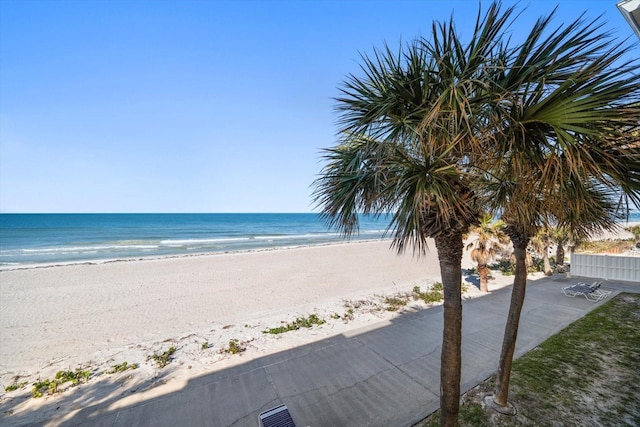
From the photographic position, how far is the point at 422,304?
925 centimetres

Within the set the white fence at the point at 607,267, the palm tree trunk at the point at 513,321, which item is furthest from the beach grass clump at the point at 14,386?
the white fence at the point at 607,267

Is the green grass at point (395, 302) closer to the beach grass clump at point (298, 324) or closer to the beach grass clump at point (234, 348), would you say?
the beach grass clump at point (298, 324)

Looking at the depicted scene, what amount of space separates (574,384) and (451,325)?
3622 millimetres

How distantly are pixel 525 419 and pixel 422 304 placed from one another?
5.59 m

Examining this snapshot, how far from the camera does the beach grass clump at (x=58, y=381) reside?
16.2 feet

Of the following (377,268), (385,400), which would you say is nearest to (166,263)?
(377,268)

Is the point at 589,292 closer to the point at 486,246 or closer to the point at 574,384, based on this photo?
the point at 486,246

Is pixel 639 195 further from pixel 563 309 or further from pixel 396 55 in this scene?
pixel 563 309

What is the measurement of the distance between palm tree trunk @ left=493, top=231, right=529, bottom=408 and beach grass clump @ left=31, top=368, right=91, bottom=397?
24.3 feet

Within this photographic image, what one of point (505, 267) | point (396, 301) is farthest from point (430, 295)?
point (505, 267)

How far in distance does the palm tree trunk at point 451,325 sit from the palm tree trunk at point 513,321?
4.45 feet

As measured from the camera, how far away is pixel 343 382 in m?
4.76

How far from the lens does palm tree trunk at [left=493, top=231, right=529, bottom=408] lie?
12.3ft

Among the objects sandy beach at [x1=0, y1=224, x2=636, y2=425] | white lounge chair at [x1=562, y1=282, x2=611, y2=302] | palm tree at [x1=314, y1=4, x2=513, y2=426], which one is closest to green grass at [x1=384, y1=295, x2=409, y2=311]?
sandy beach at [x1=0, y1=224, x2=636, y2=425]
